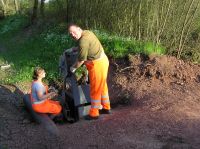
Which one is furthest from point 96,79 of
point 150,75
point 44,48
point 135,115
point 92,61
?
point 44,48

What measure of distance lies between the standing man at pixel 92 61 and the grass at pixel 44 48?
10.4 ft

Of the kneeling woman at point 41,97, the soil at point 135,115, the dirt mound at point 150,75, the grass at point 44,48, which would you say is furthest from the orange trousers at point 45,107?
the grass at point 44,48

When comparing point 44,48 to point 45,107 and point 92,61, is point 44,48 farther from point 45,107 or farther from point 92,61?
point 92,61

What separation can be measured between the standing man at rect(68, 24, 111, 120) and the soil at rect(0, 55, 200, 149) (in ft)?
1.28

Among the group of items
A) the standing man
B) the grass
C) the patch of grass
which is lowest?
the grass


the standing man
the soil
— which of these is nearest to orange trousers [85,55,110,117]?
the standing man

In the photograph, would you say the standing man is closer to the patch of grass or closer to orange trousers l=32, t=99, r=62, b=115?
orange trousers l=32, t=99, r=62, b=115

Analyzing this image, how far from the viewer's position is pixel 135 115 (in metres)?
9.16

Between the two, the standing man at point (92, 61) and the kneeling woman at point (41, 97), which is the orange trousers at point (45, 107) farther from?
the standing man at point (92, 61)

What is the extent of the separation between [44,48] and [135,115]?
740cm

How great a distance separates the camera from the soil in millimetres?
7871

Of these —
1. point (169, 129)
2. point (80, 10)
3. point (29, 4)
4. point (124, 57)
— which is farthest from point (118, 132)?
point (29, 4)

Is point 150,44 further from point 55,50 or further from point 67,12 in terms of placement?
point 67,12

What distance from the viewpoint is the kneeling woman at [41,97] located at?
899 cm
